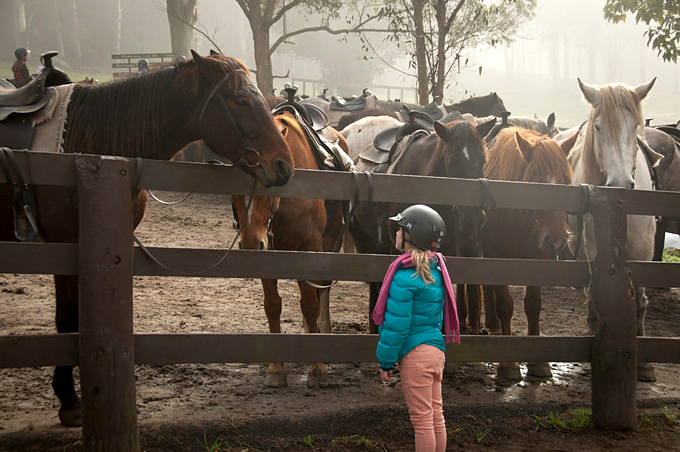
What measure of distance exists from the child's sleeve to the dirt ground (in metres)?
0.93

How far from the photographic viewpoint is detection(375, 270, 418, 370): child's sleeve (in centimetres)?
268

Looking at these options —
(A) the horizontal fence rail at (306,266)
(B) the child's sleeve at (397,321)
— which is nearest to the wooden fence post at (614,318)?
(A) the horizontal fence rail at (306,266)

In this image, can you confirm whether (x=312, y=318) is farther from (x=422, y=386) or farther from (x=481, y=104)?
(x=481, y=104)

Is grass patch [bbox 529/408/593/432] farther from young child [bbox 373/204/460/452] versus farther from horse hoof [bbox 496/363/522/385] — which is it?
young child [bbox 373/204/460/452]

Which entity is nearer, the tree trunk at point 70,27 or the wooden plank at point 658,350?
the wooden plank at point 658,350

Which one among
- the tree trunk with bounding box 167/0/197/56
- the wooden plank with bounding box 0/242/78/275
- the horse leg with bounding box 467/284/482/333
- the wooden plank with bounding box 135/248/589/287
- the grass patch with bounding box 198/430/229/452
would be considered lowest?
the grass patch with bounding box 198/430/229/452

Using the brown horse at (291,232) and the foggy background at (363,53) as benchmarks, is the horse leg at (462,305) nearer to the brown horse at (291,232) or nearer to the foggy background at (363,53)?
the brown horse at (291,232)

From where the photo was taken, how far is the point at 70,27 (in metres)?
39.3

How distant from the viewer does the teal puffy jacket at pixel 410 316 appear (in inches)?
106

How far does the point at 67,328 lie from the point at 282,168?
4.99ft

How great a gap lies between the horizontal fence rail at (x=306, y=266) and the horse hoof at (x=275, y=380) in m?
1.47

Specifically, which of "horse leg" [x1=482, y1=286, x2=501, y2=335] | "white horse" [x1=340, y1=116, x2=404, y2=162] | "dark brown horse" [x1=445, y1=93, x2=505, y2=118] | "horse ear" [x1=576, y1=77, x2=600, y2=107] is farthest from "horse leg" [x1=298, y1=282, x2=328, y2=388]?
"dark brown horse" [x1=445, y1=93, x2=505, y2=118]

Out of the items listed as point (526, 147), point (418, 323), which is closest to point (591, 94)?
point (526, 147)

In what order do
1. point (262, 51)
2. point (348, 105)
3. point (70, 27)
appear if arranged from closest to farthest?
point (348, 105) < point (262, 51) < point (70, 27)
